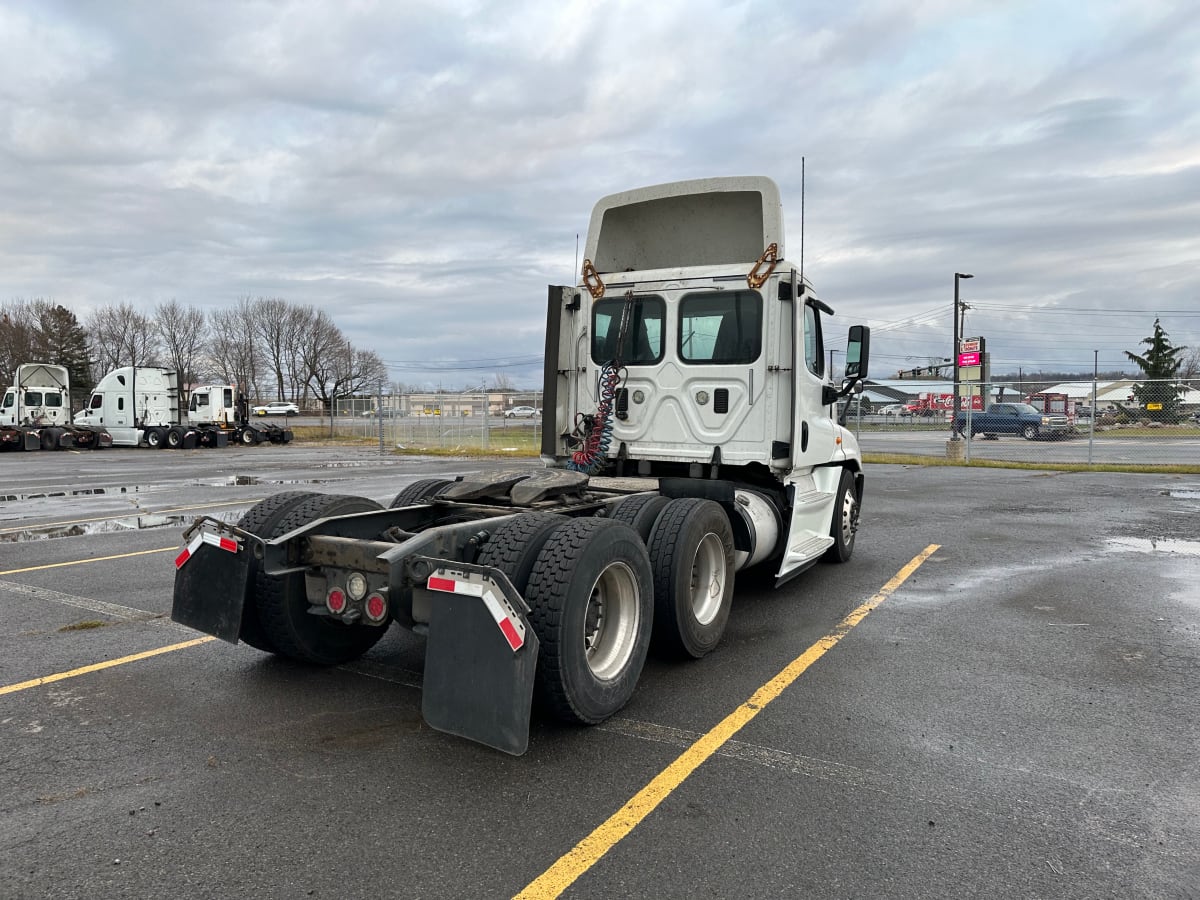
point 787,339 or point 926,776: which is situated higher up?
point 787,339

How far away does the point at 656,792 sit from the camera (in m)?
3.16

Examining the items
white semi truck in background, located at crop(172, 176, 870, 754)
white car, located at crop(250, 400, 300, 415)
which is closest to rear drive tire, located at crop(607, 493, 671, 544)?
white semi truck in background, located at crop(172, 176, 870, 754)

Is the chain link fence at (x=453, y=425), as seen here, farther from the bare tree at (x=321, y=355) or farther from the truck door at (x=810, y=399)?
the bare tree at (x=321, y=355)

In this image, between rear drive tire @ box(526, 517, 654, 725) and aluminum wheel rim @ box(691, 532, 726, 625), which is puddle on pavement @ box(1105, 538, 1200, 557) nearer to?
aluminum wheel rim @ box(691, 532, 726, 625)

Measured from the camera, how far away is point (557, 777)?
10.8 ft

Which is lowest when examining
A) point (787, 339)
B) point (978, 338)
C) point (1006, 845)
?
point (1006, 845)

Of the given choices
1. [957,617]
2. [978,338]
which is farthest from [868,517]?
[978,338]

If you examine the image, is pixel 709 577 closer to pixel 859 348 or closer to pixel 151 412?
pixel 859 348

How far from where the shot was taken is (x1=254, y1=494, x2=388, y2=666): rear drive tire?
4.21 metres

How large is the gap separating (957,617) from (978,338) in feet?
71.3

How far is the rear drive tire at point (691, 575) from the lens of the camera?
14.8 ft

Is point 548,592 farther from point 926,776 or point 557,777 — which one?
point 926,776

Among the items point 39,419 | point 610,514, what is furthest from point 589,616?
point 39,419

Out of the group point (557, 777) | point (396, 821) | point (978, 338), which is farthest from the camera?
point (978, 338)
